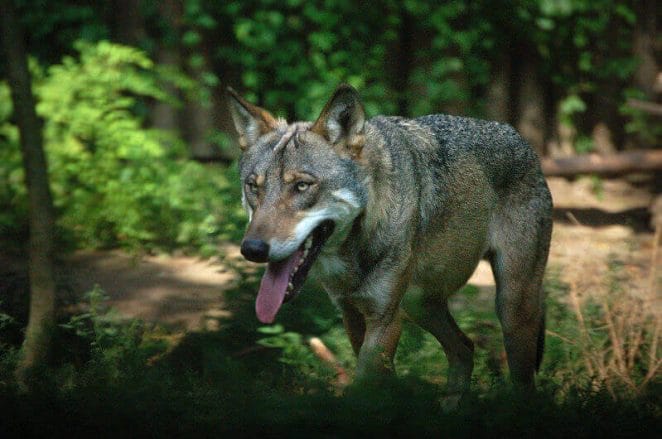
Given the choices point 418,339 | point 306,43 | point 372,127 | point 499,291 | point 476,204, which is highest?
point 306,43

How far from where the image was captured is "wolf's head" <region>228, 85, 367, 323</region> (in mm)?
4031

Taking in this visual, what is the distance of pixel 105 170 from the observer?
808cm

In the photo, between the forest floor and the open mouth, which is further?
the forest floor

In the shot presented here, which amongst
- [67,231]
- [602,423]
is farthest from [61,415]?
[67,231]

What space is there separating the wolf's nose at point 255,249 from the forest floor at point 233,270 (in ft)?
5.35

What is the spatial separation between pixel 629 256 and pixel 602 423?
494 centimetres

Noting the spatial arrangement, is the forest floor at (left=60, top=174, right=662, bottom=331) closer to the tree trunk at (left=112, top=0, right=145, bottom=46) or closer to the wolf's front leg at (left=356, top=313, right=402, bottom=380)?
the wolf's front leg at (left=356, top=313, right=402, bottom=380)

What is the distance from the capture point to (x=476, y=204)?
4.95 meters

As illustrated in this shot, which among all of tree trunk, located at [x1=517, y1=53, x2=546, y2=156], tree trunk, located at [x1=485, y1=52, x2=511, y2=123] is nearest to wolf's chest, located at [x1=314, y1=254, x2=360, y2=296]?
tree trunk, located at [x1=485, y1=52, x2=511, y2=123]

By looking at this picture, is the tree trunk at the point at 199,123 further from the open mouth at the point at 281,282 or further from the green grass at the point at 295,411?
the green grass at the point at 295,411

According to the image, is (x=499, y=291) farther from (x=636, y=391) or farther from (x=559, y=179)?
(x=559, y=179)

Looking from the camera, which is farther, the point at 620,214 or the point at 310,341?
the point at 620,214

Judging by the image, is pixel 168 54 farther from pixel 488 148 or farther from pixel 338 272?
pixel 338 272

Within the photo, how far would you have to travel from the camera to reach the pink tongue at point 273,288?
4.09 m
